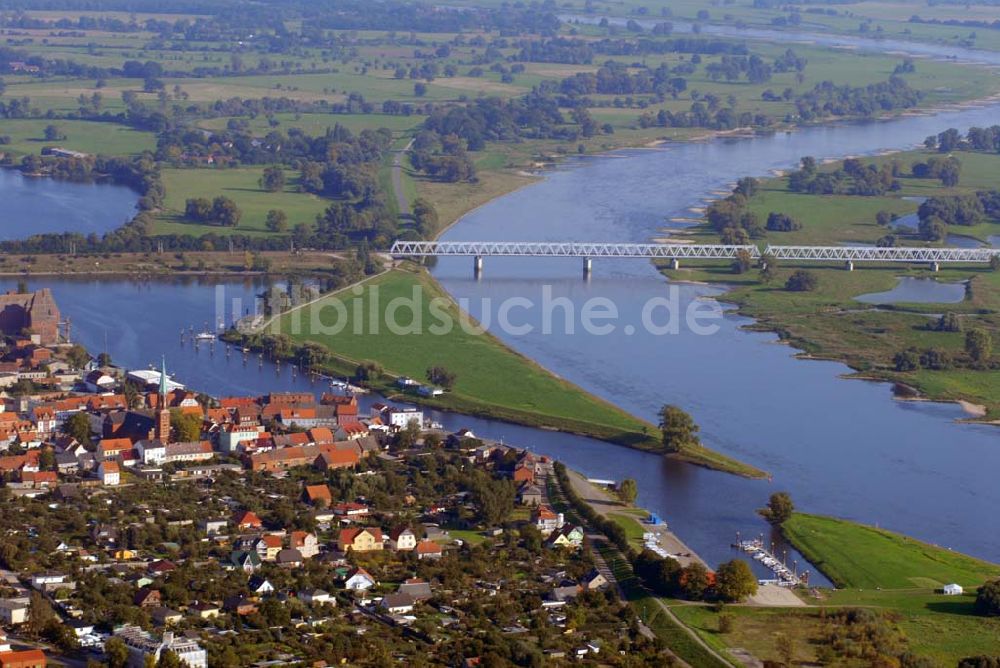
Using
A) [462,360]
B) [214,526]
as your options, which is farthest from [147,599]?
[462,360]

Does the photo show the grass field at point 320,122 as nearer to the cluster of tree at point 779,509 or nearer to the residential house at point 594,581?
the cluster of tree at point 779,509

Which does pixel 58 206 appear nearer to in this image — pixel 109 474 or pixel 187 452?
pixel 187 452

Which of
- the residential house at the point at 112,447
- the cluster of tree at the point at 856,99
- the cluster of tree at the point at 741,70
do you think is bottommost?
the residential house at the point at 112,447

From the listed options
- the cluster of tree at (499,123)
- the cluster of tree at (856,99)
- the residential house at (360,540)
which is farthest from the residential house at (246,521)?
the cluster of tree at (856,99)

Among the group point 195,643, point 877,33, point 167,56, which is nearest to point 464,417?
point 195,643

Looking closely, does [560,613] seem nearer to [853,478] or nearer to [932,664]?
[932,664]

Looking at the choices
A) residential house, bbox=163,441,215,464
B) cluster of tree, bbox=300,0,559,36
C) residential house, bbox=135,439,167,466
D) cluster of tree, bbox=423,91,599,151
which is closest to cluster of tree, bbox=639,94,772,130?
cluster of tree, bbox=423,91,599,151

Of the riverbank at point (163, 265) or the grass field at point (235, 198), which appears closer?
the riverbank at point (163, 265)
